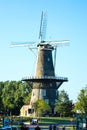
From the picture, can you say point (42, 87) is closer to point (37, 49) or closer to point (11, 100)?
point (37, 49)

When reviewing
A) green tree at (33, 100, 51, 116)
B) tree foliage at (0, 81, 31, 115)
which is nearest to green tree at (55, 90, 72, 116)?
green tree at (33, 100, 51, 116)

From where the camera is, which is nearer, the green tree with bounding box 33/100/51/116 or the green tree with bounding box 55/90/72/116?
the green tree with bounding box 55/90/72/116

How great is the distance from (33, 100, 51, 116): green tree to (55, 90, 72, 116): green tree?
7.17 ft

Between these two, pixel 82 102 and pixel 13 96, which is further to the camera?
pixel 13 96

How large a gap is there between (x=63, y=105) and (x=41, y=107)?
4.62 metres

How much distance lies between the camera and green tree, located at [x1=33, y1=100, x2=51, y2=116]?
9814 centimetres

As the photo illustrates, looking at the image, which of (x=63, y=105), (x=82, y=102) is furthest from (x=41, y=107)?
(x=82, y=102)

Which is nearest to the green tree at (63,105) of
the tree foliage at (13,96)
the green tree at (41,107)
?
the green tree at (41,107)

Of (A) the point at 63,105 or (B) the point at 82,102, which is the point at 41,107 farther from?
(B) the point at 82,102

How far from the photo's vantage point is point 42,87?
103 metres

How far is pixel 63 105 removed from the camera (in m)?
97.8

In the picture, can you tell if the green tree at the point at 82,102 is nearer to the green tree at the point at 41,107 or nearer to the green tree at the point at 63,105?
the green tree at the point at 63,105

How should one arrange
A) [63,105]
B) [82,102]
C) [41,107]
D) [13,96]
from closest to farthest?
[82,102] < [63,105] < [41,107] < [13,96]

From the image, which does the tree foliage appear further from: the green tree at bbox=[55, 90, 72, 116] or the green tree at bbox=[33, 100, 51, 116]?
the green tree at bbox=[55, 90, 72, 116]
